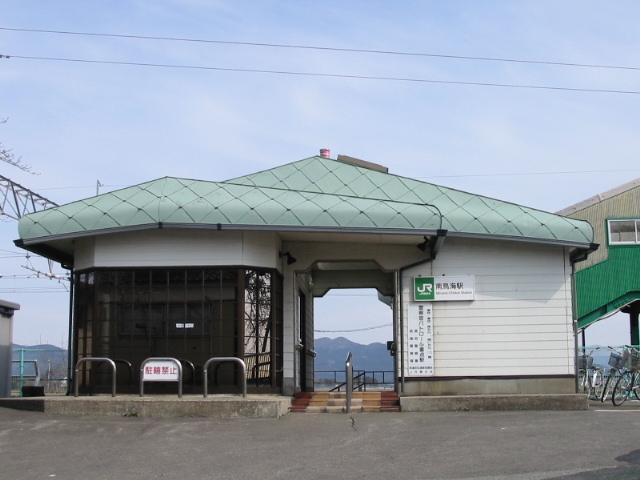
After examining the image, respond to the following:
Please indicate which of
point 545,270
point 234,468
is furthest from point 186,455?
point 545,270

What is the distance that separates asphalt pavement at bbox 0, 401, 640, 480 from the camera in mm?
8578

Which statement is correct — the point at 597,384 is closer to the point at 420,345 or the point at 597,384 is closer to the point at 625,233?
the point at 420,345

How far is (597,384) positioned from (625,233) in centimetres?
1203

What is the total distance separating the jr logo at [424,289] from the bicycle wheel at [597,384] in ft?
17.1

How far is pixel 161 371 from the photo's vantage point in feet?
44.6

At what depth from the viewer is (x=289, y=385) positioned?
15438 mm

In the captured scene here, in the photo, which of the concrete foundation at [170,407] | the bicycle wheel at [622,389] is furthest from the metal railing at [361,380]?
the concrete foundation at [170,407]

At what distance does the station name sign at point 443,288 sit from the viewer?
15.4 metres

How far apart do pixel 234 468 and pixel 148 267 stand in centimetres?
652

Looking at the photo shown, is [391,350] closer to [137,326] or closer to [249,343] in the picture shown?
[249,343]

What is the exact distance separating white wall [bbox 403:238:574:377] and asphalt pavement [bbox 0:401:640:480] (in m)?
2.09

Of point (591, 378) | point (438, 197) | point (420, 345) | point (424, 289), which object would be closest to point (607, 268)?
point (591, 378)

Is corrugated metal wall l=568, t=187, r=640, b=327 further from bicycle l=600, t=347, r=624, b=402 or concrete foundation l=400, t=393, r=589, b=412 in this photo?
concrete foundation l=400, t=393, r=589, b=412

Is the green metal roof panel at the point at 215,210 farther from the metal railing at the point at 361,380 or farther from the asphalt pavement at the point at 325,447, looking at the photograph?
the metal railing at the point at 361,380
